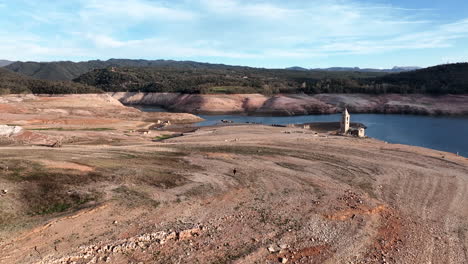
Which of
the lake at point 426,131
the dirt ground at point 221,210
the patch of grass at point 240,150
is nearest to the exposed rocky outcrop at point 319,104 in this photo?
the lake at point 426,131

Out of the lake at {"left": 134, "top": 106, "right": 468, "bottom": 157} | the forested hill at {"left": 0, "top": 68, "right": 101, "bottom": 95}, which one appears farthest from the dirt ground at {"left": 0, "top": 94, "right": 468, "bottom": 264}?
the forested hill at {"left": 0, "top": 68, "right": 101, "bottom": 95}

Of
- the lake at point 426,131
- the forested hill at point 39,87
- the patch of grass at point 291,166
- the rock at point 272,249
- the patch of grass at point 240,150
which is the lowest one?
the lake at point 426,131

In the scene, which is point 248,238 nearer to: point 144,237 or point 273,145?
point 144,237

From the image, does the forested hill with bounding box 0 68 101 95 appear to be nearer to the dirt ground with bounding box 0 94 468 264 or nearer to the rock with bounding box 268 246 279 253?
the dirt ground with bounding box 0 94 468 264

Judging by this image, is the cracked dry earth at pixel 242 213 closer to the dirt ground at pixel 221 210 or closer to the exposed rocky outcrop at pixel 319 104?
the dirt ground at pixel 221 210

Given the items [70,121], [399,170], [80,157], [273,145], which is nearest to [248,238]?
[80,157]

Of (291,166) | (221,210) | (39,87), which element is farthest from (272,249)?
(39,87)
